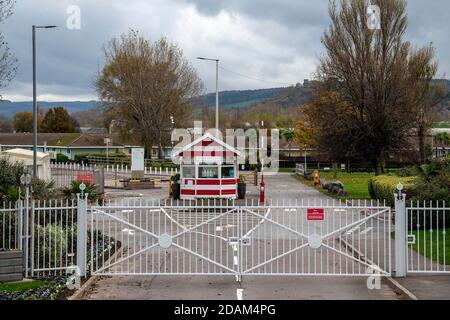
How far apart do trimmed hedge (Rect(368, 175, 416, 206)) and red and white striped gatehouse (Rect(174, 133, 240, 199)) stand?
6.84 m

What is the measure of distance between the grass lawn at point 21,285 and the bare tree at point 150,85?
6506 centimetres

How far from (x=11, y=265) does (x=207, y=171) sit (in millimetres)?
21403

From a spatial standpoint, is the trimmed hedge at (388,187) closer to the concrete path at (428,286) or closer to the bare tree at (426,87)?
the concrete path at (428,286)

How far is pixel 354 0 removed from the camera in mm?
41062

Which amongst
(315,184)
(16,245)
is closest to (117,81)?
(315,184)

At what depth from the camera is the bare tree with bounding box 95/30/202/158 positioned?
78.2 metres

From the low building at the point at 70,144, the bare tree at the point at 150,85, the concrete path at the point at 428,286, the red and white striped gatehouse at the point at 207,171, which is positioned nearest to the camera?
the concrete path at the point at 428,286

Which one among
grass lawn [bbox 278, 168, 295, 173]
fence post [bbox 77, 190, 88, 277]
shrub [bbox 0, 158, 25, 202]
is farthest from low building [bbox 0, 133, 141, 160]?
fence post [bbox 77, 190, 88, 277]

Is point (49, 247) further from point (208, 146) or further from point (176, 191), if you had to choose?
point (176, 191)

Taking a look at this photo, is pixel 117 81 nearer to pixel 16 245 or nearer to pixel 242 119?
pixel 242 119

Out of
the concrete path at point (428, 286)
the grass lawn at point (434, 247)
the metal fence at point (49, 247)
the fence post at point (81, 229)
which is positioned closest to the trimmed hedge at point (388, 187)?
the grass lawn at point (434, 247)

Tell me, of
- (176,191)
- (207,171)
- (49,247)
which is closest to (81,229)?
(49,247)

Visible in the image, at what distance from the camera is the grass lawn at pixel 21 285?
41.7 ft

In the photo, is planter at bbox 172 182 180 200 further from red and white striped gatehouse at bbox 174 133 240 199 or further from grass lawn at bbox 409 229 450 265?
grass lawn at bbox 409 229 450 265
